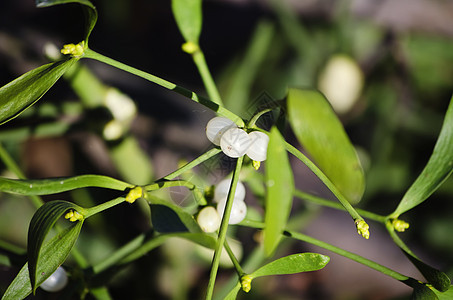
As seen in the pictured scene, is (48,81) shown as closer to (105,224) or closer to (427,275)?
(427,275)

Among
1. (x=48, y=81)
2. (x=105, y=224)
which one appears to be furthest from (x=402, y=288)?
(x=48, y=81)

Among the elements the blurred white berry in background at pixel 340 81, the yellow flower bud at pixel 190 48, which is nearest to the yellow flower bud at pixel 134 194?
the yellow flower bud at pixel 190 48

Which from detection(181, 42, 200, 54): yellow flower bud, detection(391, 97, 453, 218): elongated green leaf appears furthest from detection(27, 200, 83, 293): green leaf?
detection(391, 97, 453, 218): elongated green leaf

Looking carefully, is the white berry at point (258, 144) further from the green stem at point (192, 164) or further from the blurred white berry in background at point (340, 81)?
the blurred white berry in background at point (340, 81)

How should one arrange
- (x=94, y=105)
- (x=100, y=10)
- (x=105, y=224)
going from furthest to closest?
(x=100, y=10) → (x=105, y=224) → (x=94, y=105)

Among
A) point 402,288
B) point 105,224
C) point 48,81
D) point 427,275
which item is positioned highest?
point 48,81

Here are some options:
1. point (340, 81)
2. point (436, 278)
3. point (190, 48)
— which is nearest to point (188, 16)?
point (190, 48)

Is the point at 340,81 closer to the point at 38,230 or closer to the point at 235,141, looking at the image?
the point at 235,141
